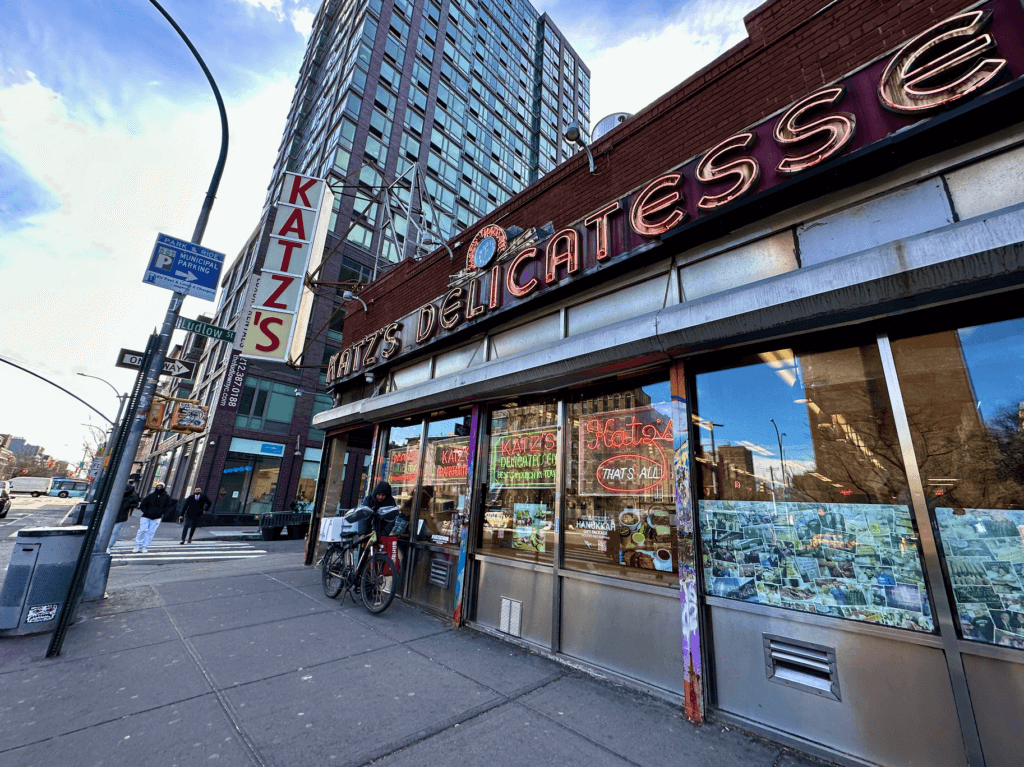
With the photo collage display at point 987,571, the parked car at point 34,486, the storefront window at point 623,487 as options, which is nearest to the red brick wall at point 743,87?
the storefront window at point 623,487

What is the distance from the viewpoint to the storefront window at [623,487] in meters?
4.58

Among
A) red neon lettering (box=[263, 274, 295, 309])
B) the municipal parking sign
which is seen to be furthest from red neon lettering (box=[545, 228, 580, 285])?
red neon lettering (box=[263, 274, 295, 309])

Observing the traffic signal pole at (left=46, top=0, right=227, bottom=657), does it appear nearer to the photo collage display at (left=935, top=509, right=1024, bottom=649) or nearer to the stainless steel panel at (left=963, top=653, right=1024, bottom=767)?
the photo collage display at (left=935, top=509, right=1024, bottom=649)

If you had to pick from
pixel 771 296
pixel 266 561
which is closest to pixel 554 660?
pixel 771 296

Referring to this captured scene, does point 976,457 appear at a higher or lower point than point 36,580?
higher

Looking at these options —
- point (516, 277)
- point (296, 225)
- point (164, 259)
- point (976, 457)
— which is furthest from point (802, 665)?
point (296, 225)

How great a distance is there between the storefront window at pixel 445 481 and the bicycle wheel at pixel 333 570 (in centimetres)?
136

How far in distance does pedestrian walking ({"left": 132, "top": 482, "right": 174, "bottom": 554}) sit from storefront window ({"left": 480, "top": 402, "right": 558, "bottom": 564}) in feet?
35.7

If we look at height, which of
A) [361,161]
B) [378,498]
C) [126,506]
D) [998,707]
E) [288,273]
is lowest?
[998,707]

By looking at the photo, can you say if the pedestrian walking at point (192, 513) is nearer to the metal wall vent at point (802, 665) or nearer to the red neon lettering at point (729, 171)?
the metal wall vent at point (802, 665)

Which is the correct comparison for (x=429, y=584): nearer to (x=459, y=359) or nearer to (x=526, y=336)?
(x=459, y=359)

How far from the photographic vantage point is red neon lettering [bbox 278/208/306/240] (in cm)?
1008

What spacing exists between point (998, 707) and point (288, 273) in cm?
1171

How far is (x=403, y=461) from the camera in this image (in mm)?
8219
